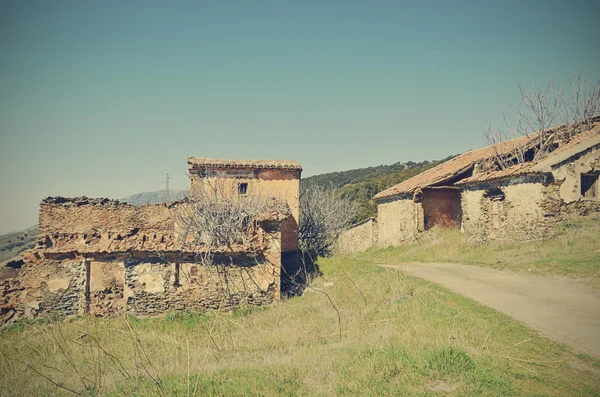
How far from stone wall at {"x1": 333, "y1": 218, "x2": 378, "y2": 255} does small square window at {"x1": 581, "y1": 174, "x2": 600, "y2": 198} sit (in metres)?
12.6

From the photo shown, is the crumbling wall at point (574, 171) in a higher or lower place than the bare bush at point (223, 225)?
higher

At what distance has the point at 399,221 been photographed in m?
22.0

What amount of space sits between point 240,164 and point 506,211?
44.1ft

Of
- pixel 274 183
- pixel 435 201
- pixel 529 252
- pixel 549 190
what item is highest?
pixel 274 183

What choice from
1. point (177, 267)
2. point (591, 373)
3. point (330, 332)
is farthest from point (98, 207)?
point (591, 373)

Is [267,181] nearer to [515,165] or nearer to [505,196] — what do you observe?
[505,196]

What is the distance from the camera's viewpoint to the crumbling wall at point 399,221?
65.8 ft

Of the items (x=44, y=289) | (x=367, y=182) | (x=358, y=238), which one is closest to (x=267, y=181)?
(x=358, y=238)

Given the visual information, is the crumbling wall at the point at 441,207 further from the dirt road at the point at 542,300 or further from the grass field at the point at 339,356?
the grass field at the point at 339,356

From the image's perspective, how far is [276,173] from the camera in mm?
20562

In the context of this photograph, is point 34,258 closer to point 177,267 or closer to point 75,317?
point 75,317

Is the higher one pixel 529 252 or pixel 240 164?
pixel 240 164

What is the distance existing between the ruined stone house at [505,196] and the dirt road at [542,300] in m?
4.93

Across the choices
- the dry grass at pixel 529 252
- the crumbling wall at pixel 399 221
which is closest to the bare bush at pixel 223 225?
the dry grass at pixel 529 252
